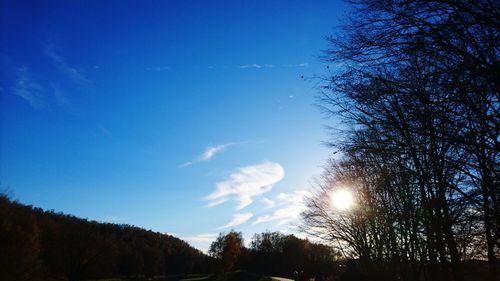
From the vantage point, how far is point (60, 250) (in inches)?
2415

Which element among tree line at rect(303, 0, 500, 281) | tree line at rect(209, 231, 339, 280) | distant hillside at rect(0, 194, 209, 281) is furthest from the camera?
tree line at rect(209, 231, 339, 280)

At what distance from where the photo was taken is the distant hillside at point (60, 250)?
36.6 m

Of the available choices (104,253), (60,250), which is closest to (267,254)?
(104,253)

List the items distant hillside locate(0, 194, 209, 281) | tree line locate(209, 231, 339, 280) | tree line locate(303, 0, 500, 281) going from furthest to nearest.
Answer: tree line locate(209, 231, 339, 280), distant hillside locate(0, 194, 209, 281), tree line locate(303, 0, 500, 281)

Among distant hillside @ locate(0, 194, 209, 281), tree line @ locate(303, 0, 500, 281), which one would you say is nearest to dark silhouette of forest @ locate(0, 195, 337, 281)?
distant hillside @ locate(0, 194, 209, 281)

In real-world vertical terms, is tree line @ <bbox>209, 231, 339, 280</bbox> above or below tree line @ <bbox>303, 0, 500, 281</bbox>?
above

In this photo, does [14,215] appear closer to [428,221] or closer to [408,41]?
[428,221]

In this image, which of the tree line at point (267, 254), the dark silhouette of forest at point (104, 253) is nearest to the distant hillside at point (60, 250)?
the dark silhouette of forest at point (104, 253)

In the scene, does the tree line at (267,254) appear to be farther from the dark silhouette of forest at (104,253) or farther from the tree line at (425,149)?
Answer: the tree line at (425,149)

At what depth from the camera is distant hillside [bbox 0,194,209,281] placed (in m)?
36.6

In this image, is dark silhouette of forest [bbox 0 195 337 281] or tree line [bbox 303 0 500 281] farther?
dark silhouette of forest [bbox 0 195 337 281]

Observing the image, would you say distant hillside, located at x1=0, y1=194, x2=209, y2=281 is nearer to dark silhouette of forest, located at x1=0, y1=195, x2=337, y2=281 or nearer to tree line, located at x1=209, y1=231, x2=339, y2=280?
dark silhouette of forest, located at x1=0, y1=195, x2=337, y2=281

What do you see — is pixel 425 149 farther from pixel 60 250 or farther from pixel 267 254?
pixel 267 254

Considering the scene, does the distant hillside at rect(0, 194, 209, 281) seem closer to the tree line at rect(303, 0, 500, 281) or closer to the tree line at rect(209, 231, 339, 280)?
the tree line at rect(209, 231, 339, 280)
